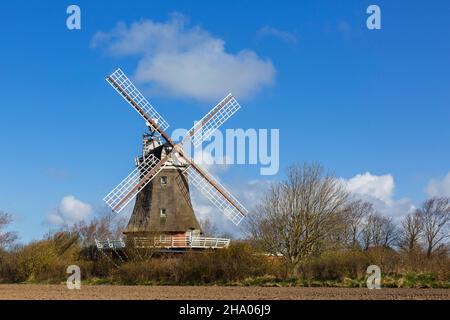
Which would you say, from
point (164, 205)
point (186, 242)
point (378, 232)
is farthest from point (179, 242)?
point (378, 232)

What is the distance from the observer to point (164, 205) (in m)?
37.6

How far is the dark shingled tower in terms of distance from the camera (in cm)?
3709

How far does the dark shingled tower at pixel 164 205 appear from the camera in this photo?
37094 millimetres

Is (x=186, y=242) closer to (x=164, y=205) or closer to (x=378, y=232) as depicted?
(x=164, y=205)

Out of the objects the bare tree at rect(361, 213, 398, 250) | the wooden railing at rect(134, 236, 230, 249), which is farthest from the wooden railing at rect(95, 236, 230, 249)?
the bare tree at rect(361, 213, 398, 250)

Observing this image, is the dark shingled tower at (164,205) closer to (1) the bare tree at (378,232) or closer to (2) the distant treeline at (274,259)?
(2) the distant treeline at (274,259)

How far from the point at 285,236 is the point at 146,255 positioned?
8.12m

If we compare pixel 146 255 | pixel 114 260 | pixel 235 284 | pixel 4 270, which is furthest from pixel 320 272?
pixel 4 270

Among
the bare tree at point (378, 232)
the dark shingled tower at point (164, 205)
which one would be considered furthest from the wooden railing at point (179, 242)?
the bare tree at point (378, 232)

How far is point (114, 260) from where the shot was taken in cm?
3612
